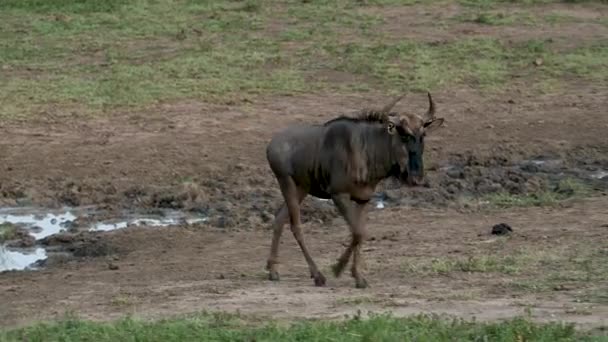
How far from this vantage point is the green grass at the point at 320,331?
8.57 metres

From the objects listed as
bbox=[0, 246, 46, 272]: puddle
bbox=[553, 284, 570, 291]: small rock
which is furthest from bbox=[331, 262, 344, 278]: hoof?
bbox=[0, 246, 46, 272]: puddle

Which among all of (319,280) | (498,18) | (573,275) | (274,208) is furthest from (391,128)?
(498,18)

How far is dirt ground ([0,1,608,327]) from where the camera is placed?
10156mm

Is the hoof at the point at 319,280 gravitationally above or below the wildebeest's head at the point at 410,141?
below

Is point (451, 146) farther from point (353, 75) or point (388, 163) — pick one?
point (388, 163)

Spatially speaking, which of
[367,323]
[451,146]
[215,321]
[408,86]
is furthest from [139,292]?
[408,86]

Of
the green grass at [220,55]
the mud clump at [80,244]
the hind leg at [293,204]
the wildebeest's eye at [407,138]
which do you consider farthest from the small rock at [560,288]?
the green grass at [220,55]

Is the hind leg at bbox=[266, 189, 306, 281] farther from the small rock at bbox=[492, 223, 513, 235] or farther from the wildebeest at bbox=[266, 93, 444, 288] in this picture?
the small rock at bbox=[492, 223, 513, 235]

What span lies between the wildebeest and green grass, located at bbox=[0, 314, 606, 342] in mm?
1949

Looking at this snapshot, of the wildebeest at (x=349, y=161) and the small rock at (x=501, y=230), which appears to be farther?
the small rock at (x=501, y=230)

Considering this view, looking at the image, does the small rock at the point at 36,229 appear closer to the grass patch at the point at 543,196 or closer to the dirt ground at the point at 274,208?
the dirt ground at the point at 274,208

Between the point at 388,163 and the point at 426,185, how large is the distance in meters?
3.34

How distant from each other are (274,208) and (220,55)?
18.3ft

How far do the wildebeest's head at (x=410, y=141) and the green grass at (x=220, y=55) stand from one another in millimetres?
6311
